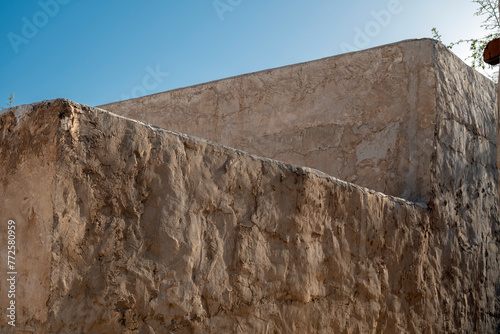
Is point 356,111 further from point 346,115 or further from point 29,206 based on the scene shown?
point 29,206

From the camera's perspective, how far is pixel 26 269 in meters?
1.67

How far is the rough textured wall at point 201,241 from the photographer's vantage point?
67.2 inches

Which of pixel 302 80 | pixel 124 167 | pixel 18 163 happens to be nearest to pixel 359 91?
pixel 302 80

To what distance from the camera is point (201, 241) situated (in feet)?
6.88

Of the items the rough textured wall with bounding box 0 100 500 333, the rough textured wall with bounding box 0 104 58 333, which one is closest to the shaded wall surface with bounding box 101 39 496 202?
the rough textured wall with bounding box 0 100 500 333

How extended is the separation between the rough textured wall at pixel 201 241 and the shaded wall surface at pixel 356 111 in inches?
22.1

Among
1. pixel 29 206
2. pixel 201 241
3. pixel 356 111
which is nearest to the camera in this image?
pixel 29 206

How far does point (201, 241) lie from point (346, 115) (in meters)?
2.17

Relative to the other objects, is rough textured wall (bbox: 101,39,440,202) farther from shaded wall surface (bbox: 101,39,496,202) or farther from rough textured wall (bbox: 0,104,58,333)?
rough textured wall (bbox: 0,104,58,333)

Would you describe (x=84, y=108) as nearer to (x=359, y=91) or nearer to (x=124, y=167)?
(x=124, y=167)

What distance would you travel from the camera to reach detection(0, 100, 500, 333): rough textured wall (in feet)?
5.60

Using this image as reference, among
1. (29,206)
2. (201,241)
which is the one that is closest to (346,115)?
(201,241)

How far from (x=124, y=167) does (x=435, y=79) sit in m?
2.58

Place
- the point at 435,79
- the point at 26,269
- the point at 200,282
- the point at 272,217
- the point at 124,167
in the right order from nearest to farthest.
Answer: the point at 26,269 → the point at 124,167 → the point at 200,282 → the point at 272,217 → the point at 435,79
